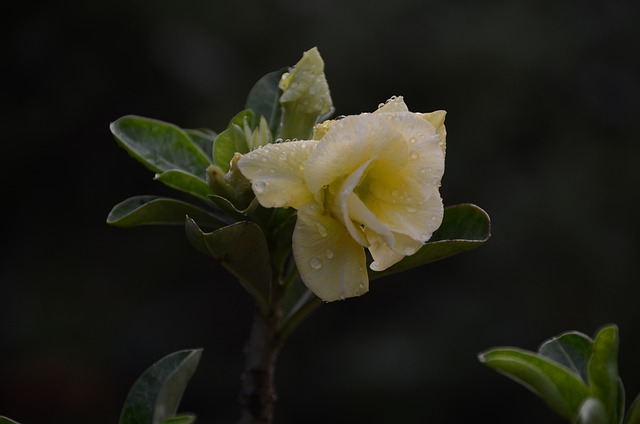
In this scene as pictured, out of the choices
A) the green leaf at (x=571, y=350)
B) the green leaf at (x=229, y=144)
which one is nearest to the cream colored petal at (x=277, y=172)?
the green leaf at (x=229, y=144)

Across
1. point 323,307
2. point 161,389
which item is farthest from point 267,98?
point 323,307

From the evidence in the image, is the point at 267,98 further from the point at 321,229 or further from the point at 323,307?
the point at 323,307

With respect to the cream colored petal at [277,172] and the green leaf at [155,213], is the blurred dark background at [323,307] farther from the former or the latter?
the cream colored petal at [277,172]

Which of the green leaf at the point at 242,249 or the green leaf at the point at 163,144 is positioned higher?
the green leaf at the point at 163,144

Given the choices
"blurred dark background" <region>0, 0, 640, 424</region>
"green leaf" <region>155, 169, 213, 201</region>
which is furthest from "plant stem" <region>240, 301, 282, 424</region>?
"blurred dark background" <region>0, 0, 640, 424</region>

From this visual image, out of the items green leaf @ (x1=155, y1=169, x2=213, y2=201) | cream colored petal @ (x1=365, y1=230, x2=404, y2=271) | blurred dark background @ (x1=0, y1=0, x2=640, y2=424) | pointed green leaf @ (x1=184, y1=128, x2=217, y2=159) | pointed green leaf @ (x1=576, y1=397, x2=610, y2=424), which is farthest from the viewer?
blurred dark background @ (x1=0, y1=0, x2=640, y2=424)

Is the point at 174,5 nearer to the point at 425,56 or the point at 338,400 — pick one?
the point at 425,56

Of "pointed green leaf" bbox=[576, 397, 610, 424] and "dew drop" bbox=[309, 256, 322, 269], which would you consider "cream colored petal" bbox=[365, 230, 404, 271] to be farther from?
"pointed green leaf" bbox=[576, 397, 610, 424]
